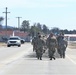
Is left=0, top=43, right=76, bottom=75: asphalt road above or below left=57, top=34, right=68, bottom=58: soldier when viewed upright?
below

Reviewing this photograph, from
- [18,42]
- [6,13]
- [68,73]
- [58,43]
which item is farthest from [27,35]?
[68,73]

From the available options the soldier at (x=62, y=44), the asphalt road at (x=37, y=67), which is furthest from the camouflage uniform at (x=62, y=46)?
the asphalt road at (x=37, y=67)

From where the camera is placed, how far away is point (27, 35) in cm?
16288

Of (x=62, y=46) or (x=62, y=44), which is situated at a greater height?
(x=62, y=44)

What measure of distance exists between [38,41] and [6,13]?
79.9 metres

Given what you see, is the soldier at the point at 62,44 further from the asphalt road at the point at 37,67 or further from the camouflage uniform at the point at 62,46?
the asphalt road at the point at 37,67

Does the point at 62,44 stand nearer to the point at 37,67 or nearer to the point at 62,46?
the point at 62,46

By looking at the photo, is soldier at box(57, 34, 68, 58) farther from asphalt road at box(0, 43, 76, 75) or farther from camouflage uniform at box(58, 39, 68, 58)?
asphalt road at box(0, 43, 76, 75)

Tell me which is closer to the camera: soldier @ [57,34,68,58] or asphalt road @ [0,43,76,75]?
asphalt road @ [0,43,76,75]

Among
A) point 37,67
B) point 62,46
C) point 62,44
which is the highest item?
point 62,44

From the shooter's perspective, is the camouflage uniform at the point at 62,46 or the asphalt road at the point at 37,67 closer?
the asphalt road at the point at 37,67

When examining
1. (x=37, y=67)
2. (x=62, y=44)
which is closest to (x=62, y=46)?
(x=62, y=44)

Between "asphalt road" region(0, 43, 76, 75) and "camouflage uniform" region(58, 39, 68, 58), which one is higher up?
"camouflage uniform" region(58, 39, 68, 58)

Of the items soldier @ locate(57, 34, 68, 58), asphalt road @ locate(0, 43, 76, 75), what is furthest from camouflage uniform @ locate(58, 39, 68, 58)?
asphalt road @ locate(0, 43, 76, 75)
